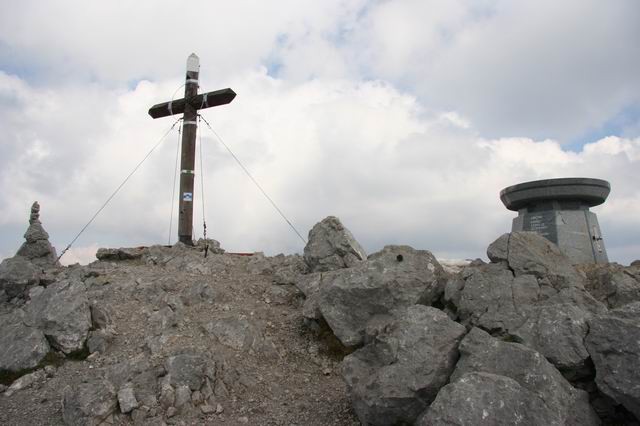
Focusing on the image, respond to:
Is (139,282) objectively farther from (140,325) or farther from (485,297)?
(485,297)

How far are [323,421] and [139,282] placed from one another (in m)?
6.74

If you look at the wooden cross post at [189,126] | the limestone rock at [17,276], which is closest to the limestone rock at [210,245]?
the wooden cross post at [189,126]

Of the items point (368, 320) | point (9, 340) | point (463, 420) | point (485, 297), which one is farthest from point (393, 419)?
point (9, 340)

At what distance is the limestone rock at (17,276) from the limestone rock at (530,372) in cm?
1134

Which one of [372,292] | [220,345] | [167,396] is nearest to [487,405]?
[372,292]

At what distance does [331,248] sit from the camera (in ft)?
42.4

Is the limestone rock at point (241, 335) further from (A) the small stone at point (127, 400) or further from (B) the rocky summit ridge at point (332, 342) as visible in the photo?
(A) the small stone at point (127, 400)

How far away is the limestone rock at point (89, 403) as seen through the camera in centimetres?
766

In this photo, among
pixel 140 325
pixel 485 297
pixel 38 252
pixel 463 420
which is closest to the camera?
pixel 463 420

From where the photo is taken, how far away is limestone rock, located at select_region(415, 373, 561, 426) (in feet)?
18.1

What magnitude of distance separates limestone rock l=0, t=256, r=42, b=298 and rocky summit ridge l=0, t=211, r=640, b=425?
0.14ft

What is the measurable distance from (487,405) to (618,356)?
91.4 inches

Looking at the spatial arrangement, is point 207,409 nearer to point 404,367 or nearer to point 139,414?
point 139,414

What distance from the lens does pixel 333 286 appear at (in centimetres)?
998
